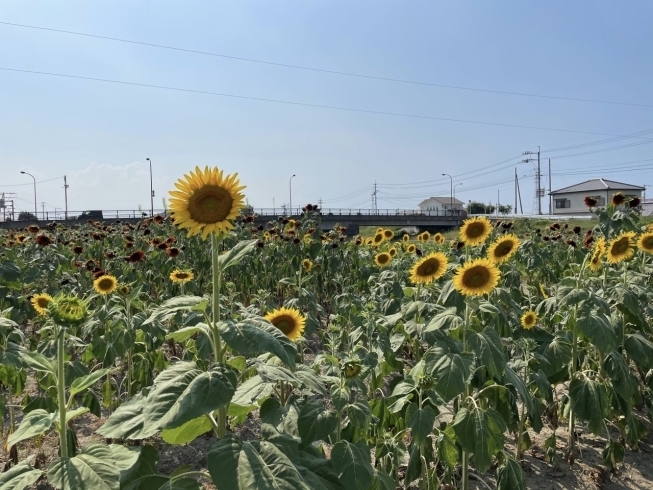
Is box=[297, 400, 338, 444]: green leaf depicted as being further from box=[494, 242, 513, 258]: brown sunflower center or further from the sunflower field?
box=[494, 242, 513, 258]: brown sunflower center

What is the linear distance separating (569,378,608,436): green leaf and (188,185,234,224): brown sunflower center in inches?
110

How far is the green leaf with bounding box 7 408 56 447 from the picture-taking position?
156cm

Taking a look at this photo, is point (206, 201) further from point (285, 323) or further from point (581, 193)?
point (581, 193)

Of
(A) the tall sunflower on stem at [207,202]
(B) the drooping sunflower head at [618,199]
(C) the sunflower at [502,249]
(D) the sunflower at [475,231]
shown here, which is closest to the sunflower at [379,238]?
(B) the drooping sunflower head at [618,199]

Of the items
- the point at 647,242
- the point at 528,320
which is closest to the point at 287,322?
the point at 528,320

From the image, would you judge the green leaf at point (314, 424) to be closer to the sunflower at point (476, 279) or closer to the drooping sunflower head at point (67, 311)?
the drooping sunflower head at point (67, 311)

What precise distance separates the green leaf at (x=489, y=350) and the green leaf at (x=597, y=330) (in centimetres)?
103

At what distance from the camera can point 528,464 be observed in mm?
3768

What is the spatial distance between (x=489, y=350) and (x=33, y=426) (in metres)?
1.98

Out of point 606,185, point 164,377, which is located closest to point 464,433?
point 164,377

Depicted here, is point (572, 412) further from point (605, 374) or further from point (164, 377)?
point (164, 377)

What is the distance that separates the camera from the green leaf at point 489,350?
257 centimetres

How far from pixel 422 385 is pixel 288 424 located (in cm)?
85

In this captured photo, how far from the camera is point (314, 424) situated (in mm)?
2158
